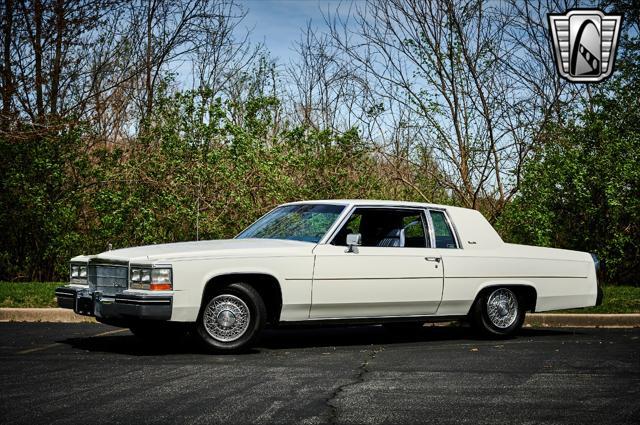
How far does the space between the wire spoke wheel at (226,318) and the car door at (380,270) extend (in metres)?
0.76

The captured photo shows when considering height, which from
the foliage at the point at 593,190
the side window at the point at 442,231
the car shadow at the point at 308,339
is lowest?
the car shadow at the point at 308,339

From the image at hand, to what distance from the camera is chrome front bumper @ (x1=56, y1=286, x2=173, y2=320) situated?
8.63 meters

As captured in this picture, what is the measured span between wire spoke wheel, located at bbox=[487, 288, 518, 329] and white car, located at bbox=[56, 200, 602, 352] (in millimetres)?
12

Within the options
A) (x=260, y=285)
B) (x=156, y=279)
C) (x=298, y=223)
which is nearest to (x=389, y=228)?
(x=298, y=223)

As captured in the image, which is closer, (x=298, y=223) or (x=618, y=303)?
(x=298, y=223)

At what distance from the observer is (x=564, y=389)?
7.22 m

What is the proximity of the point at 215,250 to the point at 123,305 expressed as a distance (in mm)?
1029

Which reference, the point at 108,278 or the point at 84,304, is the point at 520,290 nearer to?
the point at 108,278

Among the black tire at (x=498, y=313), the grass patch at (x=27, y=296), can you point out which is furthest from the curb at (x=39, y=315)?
the black tire at (x=498, y=313)

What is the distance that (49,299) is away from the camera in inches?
542

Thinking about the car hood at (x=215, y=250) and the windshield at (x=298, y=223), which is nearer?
the car hood at (x=215, y=250)

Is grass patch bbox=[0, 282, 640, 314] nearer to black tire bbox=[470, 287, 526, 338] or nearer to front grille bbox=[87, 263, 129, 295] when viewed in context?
black tire bbox=[470, 287, 526, 338]

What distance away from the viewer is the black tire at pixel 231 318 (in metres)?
9.05

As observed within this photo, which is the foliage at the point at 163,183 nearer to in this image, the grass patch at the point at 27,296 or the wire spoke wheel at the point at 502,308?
the grass patch at the point at 27,296
